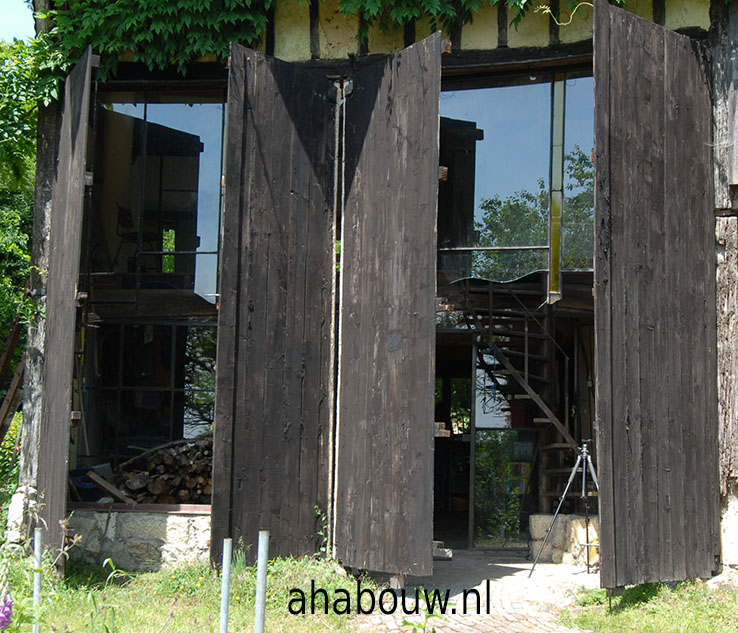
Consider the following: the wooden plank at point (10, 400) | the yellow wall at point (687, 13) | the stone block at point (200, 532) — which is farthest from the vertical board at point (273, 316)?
the yellow wall at point (687, 13)

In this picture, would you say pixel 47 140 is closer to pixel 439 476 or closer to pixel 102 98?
pixel 102 98

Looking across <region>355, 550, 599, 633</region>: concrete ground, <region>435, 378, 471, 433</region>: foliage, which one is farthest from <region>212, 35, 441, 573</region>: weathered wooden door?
<region>435, 378, 471, 433</region>: foliage

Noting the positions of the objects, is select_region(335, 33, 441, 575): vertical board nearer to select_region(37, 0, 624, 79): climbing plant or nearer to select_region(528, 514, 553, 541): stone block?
select_region(37, 0, 624, 79): climbing plant

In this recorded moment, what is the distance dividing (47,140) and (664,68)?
248 inches

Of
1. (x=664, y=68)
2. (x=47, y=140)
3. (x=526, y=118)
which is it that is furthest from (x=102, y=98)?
(x=664, y=68)

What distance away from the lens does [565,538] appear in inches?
388

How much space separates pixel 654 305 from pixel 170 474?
6119 millimetres

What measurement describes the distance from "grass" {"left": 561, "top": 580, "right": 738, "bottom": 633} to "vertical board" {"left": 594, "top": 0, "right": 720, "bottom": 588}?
0.18 m

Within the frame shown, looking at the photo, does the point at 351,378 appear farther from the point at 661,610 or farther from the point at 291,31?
the point at 291,31

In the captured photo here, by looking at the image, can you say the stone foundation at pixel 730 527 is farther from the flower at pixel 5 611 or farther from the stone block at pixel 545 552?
the flower at pixel 5 611

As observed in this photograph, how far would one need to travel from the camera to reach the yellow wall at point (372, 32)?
351 inches

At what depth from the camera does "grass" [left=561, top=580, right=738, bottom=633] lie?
21.8ft

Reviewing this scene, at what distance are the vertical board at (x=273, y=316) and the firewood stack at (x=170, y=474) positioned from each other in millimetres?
2463

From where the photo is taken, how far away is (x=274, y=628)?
6.50 metres
